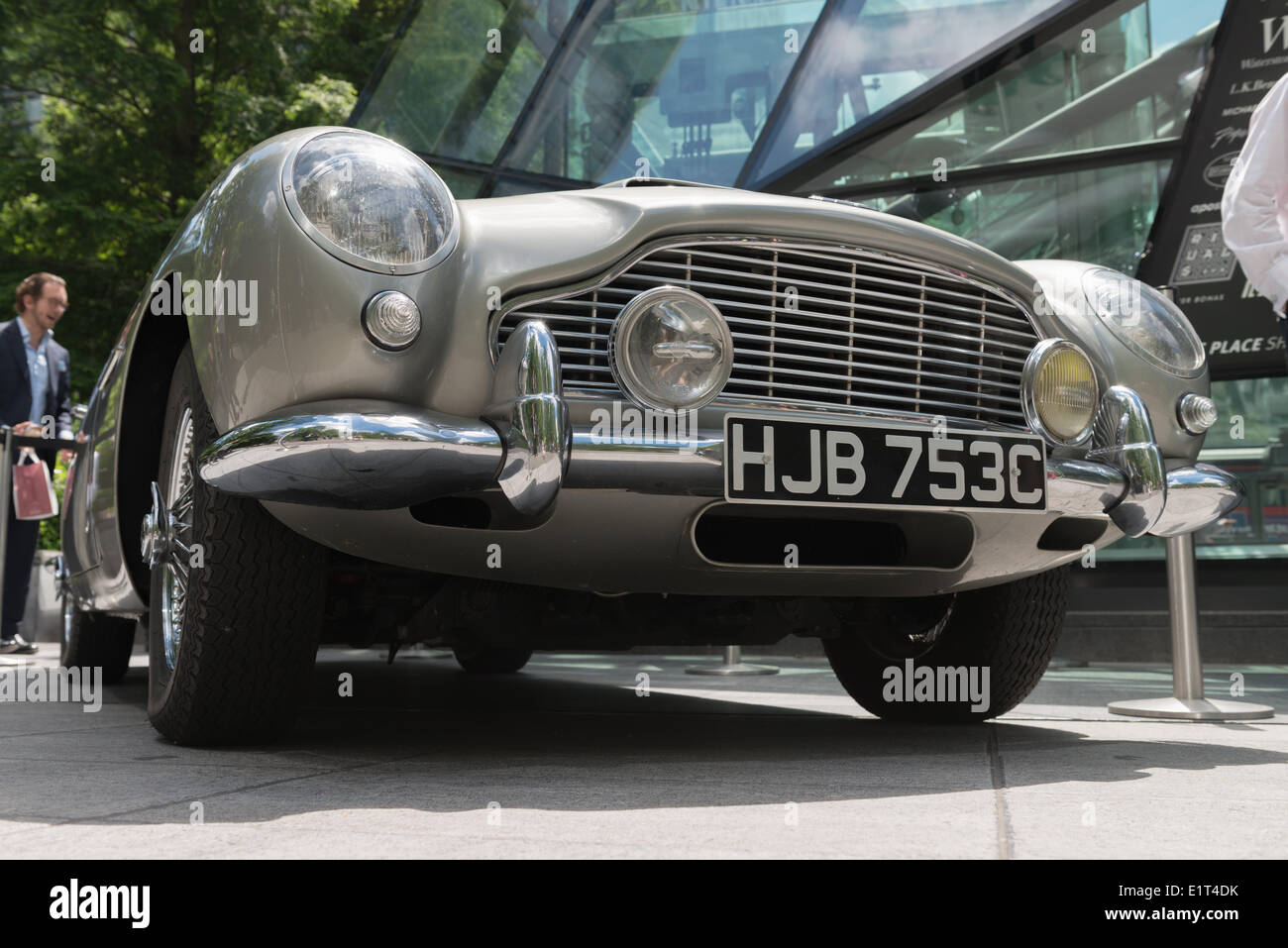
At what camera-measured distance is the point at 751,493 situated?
249 centimetres

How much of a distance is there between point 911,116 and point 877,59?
17.5 inches

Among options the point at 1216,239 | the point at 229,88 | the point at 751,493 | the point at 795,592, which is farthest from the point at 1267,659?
the point at 229,88

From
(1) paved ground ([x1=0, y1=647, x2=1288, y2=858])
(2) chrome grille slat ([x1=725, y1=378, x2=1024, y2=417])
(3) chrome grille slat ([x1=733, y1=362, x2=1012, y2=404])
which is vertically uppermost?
(3) chrome grille slat ([x1=733, y1=362, x2=1012, y2=404])

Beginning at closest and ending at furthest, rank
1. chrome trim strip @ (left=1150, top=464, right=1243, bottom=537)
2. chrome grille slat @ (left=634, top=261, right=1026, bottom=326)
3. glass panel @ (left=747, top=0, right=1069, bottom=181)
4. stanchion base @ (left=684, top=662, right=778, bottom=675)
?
chrome grille slat @ (left=634, top=261, right=1026, bottom=326)
chrome trim strip @ (left=1150, top=464, right=1243, bottom=537)
stanchion base @ (left=684, top=662, right=778, bottom=675)
glass panel @ (left=747, top=0, right=1069, bottom=181)

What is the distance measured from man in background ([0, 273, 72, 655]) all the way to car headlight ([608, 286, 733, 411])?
15.1 feet

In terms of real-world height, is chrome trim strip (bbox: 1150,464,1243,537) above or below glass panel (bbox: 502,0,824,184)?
below

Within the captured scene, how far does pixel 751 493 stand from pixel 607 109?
648 cm

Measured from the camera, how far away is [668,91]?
8344 mm

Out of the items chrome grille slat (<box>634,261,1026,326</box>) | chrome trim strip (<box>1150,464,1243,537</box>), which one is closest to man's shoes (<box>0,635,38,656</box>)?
chrome grille slat (<box>634,261,1026,326</box>)

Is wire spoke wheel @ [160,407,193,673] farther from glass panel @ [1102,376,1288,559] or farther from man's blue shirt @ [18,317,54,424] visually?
glass panel @ [1102,376,1288,559]

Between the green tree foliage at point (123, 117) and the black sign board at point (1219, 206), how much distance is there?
8321mm

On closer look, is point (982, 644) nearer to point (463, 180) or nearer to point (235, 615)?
point (235, 615)

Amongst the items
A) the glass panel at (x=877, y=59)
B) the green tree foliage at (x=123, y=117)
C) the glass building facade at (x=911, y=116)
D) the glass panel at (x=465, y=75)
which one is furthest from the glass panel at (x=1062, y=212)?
the green tree foliage at (x=123, y=117)

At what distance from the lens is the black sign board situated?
6289 millimetres
